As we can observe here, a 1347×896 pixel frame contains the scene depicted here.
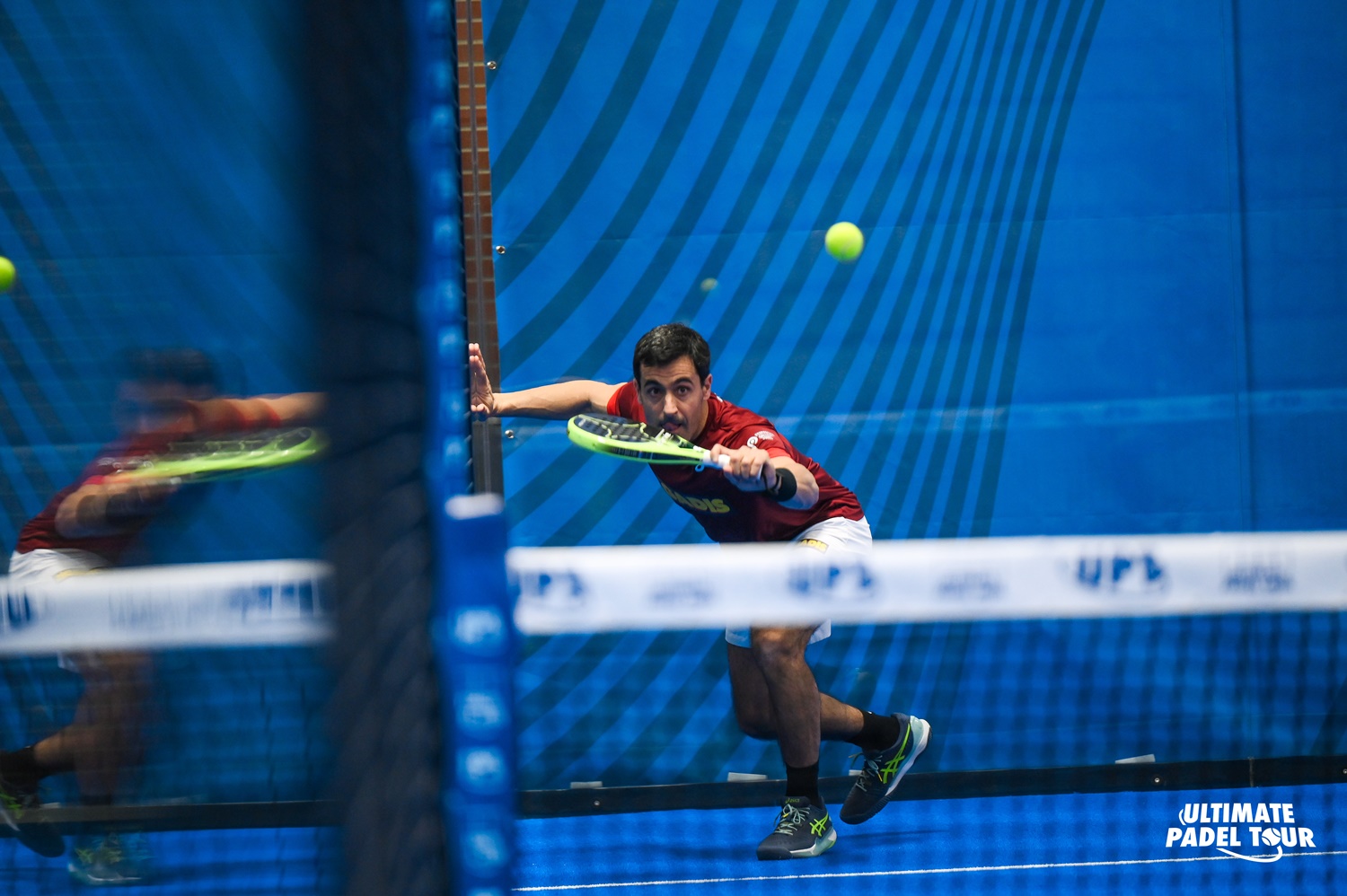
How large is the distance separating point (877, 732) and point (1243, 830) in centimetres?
101

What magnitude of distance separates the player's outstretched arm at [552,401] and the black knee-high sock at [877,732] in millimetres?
1142

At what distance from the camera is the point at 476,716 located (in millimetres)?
715

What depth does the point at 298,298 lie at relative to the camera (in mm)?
582

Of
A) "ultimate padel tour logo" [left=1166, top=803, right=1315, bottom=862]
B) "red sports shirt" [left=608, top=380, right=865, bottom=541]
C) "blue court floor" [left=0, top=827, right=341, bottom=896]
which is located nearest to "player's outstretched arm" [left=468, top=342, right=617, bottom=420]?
"red sports shirt" [left=608, top=380, right=865, bottom=541]

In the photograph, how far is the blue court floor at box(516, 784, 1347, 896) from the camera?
9.53 ft

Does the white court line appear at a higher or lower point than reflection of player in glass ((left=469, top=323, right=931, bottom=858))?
lower

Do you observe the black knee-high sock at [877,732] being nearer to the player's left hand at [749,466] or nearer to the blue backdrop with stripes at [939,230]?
the blue backdrop with stripes at [939,230]

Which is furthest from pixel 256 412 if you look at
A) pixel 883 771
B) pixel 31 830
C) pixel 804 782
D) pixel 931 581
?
pixel 883 771

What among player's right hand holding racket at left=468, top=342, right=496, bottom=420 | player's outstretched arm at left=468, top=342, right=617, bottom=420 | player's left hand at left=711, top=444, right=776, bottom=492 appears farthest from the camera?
player's outstretched arm at left=468, top=342, right=617, bottom=420

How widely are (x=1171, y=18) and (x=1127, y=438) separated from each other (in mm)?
1300

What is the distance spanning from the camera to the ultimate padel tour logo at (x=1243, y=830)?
305 cm

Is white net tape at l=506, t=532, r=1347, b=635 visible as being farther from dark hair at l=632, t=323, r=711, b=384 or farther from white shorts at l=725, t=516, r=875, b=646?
dark hair at l=632, t=323, r=711, b=384

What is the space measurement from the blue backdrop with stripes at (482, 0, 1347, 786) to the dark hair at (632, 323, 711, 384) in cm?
57

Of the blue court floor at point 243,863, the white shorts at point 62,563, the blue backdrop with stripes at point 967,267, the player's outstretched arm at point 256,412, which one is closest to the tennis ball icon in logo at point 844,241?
the blue backdrop with stripes at point 967,267
